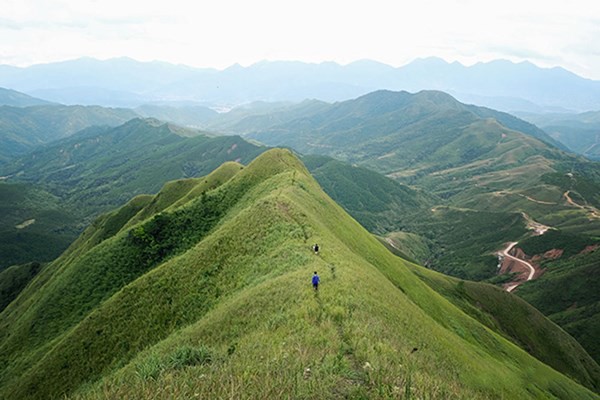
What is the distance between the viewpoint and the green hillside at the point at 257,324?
14.0 m

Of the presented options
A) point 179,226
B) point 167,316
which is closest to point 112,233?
point 179,226

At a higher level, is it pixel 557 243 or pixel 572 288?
pixel 572 288

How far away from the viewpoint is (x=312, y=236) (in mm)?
39781

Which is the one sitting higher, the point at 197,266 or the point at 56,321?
the point at 197,266

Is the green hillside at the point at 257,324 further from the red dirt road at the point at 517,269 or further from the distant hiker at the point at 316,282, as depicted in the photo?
the red dirt road at the point at 517,269

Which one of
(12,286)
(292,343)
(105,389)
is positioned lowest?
(12,286)

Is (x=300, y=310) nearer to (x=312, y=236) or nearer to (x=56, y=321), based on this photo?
(x=312, y=236)

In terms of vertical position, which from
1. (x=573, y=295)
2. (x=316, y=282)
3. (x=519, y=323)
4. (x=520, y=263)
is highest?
(x=316, y=282)

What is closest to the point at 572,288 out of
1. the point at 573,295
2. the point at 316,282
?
the point at 573,295

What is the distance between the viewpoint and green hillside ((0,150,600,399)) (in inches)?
550

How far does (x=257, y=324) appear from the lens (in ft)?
75.7

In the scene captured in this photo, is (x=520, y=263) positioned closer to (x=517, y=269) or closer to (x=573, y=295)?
(x=517, y=269)

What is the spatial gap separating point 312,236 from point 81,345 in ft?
93.3

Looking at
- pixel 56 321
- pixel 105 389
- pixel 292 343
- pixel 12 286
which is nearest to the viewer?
pixel 105 389
